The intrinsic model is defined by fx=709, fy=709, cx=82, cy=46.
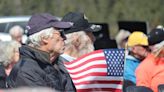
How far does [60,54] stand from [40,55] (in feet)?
1.24

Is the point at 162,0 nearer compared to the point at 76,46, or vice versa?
the point at 76,46

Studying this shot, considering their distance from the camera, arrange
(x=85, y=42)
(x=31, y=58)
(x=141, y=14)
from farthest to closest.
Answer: (x=141, y=14), (x=85, y=42), (x=31, y=58)

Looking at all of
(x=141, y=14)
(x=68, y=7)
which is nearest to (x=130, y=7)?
(x=141, y=14)

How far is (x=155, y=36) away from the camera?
8.37 meters

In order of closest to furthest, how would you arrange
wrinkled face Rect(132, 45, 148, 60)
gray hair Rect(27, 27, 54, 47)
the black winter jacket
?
the black winter jacket → gray hair Rect(27, 27, 54, 47) → wrinkled face Rect(132, 45, 148, 60)

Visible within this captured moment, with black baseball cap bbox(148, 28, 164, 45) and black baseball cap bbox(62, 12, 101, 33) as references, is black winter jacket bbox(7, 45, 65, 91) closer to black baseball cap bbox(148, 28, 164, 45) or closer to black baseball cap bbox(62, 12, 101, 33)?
black baseball cap bbox(62, 12, 101, 33)

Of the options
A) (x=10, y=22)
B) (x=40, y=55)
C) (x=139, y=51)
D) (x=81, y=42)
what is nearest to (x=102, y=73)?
(x=40, y=55)

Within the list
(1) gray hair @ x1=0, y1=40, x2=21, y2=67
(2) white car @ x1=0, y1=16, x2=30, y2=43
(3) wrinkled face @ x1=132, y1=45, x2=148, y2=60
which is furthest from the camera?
(2) white car @ x1=0, y1=16, x2=30, y2=43

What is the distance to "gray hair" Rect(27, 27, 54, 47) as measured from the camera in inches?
233

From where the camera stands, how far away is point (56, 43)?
6.02 metres

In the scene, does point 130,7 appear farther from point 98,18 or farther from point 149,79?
point 149,79

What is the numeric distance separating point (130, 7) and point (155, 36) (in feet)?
58.3

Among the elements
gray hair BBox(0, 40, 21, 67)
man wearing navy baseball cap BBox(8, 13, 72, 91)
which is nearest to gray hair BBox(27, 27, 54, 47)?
man wearing navy baseball cap BBox(8, 13, 72, 91)

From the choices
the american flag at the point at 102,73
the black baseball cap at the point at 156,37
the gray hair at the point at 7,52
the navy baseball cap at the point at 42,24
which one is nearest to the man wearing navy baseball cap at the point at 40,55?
the navy baseball cap at the point at 42,24
